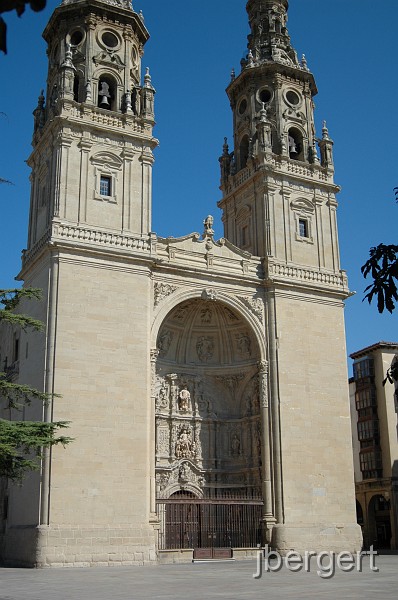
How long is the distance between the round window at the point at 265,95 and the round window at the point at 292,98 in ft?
3.16

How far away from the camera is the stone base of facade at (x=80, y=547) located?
23656 mm

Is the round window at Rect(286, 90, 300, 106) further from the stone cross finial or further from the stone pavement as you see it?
the stone pavement

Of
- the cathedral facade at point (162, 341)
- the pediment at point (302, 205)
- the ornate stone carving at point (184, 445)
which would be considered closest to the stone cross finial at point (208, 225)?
the cathedral facade at point (162, 341)

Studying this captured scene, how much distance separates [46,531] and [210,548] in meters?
6.92

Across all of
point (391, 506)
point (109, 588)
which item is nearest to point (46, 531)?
point (109, 588)

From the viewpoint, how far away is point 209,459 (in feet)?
105

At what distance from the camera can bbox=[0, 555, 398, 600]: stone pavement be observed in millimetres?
13789

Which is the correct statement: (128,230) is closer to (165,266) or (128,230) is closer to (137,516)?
(165,266)

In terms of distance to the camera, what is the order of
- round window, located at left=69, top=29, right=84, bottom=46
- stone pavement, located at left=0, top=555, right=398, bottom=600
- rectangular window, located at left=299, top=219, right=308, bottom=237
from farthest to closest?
1. rectangular window, located at left=299, top=219, right=308, bottom=237
2. round window, located at left=69, top=29, right=84, bottom=46
3. stone pavement, located at left=0, top=555, right=398, bottom=600

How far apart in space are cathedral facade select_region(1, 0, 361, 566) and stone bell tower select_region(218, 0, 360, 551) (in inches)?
3.9

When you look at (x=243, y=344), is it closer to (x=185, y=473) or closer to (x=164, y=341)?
(x=164, y=341)

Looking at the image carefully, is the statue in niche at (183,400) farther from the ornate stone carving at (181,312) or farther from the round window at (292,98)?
the round window at (292,98)

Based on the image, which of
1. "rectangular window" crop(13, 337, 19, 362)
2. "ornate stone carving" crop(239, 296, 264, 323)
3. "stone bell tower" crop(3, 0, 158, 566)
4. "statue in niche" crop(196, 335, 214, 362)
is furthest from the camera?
"statue in niche" crop(196, 335, 214, 362)

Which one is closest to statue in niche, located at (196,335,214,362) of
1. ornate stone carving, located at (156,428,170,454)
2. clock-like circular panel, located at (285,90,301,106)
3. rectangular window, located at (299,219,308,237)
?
ornate stone carving, located at (156,428,170,454)
